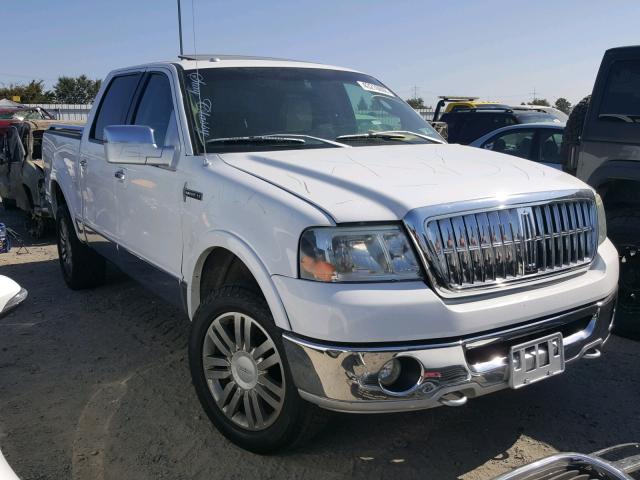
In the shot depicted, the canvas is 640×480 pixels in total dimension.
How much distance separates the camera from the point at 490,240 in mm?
2713

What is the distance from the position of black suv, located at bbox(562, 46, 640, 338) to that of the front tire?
290 cm

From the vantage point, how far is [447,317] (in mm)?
2516

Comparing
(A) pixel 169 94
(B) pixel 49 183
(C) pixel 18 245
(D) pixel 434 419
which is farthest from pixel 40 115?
(D) pixel 434 419

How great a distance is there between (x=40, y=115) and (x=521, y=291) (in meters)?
25.7

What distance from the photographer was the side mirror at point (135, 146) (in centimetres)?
354

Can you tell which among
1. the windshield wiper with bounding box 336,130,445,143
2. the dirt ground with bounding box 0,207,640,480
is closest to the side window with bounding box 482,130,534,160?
the dirt ground with bounding box 0,207,640,480

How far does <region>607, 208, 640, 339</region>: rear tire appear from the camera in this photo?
14.8 ft

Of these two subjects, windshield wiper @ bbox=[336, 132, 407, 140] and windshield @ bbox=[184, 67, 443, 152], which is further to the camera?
windshield wiper @ bbox=[336, 132, 407, 140]

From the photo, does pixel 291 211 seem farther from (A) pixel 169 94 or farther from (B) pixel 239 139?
(A) pixel 169 94

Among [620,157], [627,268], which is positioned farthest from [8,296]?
[627,268]

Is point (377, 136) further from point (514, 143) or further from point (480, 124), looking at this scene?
point (480, 124)

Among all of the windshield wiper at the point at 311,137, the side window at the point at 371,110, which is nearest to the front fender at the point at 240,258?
the windshield wiper at the point at 311,137

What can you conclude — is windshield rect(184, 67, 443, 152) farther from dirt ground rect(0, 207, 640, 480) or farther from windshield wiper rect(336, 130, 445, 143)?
dirt ground rect(0, 207, 640, 480)

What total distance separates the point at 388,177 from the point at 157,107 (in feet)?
6.27
